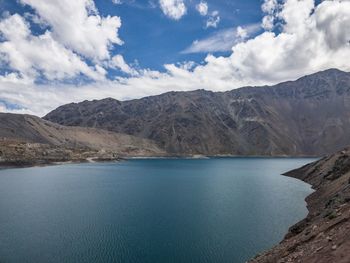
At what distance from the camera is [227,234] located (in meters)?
59.2

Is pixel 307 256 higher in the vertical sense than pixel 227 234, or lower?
higher

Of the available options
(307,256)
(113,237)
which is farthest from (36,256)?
(307,256)

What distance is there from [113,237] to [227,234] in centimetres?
1934

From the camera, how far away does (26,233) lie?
193ft

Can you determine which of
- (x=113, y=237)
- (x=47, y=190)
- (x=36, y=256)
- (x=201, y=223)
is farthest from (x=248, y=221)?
(x=47, y=190)

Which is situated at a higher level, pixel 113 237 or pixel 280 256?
pixel 280 256

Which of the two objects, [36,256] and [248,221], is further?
[248,221]

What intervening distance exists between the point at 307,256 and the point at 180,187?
9913cm

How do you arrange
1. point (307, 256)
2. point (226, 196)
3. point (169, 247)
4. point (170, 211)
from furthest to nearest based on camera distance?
point (226, 196) → point (170, 211) → point (169, 247) → point (307, 256)

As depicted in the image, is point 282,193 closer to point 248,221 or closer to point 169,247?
point 248,221

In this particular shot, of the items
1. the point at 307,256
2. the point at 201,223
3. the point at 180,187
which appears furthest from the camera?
the point at 180,187

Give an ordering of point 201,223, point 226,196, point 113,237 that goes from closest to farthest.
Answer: point 113,237 → point 201,223 → point 226,196

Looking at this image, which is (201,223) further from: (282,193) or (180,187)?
(180,187)

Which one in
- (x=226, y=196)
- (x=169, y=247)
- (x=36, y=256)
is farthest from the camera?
(x=226, y=196)
